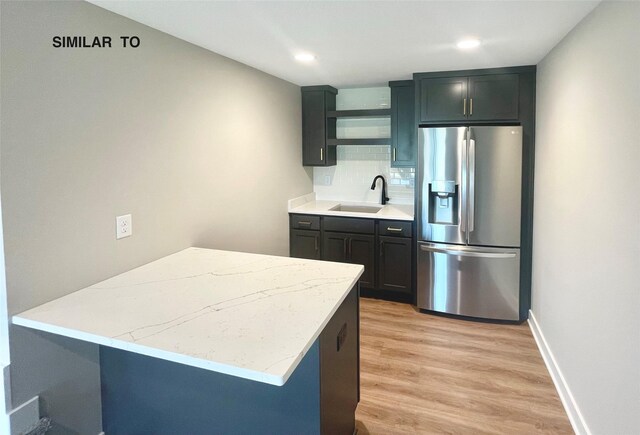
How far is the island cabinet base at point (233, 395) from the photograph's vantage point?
169 cm

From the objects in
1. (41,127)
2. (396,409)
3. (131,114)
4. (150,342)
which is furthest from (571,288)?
(41,127)

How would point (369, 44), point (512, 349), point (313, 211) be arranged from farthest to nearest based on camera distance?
point (313, 211)
point (512, 349)
point (369, 44)

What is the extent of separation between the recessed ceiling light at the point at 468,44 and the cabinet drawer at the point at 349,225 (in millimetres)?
1770

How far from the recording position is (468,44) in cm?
287

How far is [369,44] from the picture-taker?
2.84 meters

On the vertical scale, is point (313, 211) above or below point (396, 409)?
above

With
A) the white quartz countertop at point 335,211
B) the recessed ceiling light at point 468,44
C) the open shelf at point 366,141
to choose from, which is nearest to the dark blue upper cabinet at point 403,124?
the open shelf at point 366,141

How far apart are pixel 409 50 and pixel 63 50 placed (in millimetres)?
2153

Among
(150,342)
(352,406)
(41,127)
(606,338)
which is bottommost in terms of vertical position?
(352,406)

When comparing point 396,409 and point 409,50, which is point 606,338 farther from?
point 409,50

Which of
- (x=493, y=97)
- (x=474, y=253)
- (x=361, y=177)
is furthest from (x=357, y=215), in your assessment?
(x=493, y=97)

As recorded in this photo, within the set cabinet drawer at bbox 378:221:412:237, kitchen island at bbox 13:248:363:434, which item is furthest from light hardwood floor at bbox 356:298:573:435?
cabinet drawer at bbox 378:221:412:237

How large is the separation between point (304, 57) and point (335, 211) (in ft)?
5.57

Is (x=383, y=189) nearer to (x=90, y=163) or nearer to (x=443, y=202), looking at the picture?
(x=443, y=202)
